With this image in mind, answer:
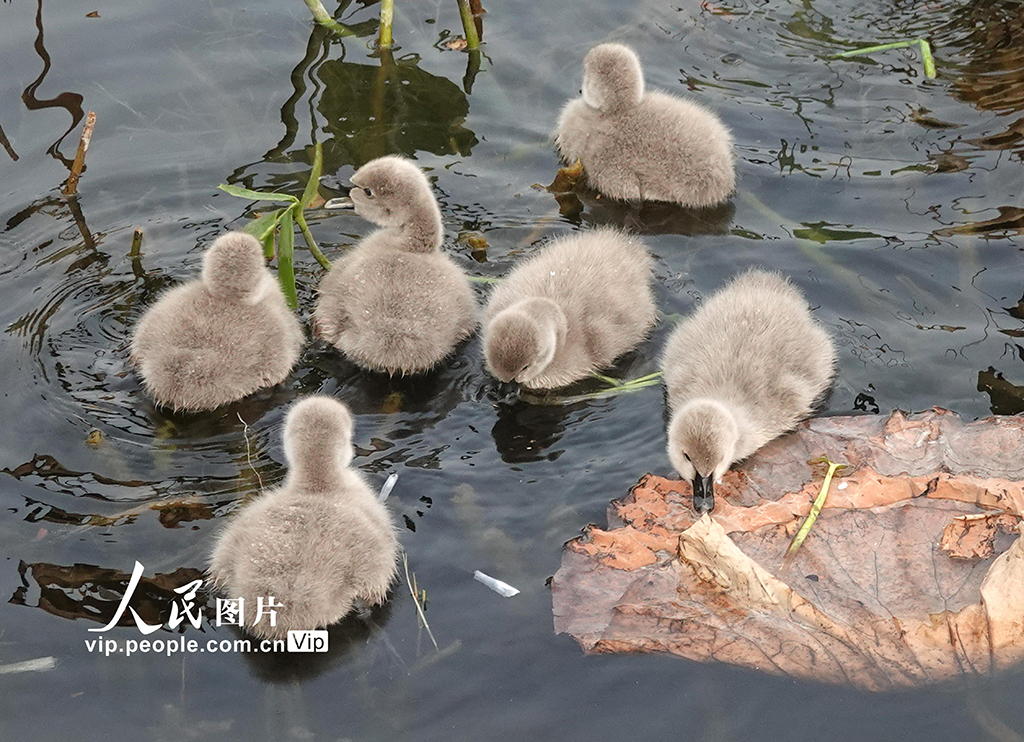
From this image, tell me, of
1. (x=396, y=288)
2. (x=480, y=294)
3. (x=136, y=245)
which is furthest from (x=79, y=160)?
(x=480, y=294)

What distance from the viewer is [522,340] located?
17.4 ft

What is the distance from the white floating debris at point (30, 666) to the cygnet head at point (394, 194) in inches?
104

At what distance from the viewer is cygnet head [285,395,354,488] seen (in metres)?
4.58

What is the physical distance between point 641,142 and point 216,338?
281 cm

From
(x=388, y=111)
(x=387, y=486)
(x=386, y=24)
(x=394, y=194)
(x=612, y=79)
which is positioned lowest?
(x=387, y=486)

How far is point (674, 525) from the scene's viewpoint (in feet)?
16.0

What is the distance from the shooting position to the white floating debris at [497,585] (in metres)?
4.58

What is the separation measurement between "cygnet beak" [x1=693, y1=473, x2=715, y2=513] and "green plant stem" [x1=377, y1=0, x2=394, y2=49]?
432 cm

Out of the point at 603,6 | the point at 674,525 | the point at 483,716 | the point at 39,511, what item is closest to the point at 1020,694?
the point at 674,525

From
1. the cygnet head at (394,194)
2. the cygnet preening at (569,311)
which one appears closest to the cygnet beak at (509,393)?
the cygnet preening at (569,311)

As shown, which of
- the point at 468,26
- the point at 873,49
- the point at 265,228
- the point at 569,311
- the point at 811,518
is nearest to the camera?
the point at 811,518

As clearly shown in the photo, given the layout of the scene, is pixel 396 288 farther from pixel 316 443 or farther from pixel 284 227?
pixel 316 443

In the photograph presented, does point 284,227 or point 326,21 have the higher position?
point 326,21

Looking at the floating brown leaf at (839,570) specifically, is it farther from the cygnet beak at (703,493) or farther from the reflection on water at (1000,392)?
the reflection on water at (1000,392)
